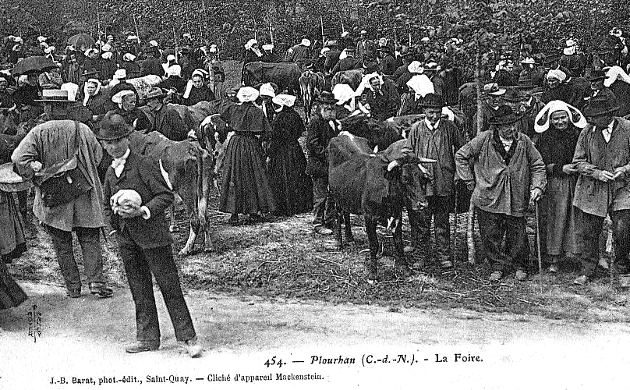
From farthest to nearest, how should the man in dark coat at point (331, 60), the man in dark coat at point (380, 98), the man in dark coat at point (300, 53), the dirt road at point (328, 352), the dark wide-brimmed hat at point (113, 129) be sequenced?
the man in dark coat at point (300, 53) → the man in dark coat at point (331, 60) → the man in dark coat at point (380, 98) → the dirt road at point (328, 352) → the dark wide-brimmed hat at point (113, 129)

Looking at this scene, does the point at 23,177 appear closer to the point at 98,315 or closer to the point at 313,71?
the point at 98,315

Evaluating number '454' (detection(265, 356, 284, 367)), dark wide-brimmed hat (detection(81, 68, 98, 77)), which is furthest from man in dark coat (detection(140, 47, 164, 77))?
number '454' (detection(265, 356, 284, 367))

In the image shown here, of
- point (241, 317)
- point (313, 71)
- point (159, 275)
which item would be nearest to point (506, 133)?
point (241, 317)

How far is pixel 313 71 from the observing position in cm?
1728

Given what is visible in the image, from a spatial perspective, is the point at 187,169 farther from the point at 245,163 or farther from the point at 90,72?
the point at 90,72

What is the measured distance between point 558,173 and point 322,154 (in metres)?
2.89

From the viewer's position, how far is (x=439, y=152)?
28.0ft

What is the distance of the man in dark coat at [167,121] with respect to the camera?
9.31 meters

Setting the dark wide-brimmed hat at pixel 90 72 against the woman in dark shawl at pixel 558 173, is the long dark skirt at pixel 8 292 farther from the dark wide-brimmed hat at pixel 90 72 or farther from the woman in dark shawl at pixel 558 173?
the dark wide-brimmed hat at pixel 90 72

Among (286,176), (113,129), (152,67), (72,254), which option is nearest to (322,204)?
(286,176)

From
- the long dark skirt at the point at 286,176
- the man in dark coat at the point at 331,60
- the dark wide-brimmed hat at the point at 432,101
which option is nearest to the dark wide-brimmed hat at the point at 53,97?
the long dark skirt at the point at 286,176

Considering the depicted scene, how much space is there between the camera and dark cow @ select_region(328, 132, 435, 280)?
7.83m

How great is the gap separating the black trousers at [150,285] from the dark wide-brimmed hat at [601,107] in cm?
450

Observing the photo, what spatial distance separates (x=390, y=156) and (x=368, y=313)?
5.38ft
